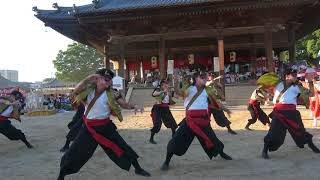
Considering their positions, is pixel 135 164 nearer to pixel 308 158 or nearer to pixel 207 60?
pixel 308 158

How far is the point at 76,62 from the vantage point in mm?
69750

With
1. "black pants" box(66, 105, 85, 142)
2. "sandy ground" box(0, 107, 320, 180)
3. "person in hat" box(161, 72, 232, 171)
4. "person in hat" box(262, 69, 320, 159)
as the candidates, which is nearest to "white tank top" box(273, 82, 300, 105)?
"person in hat" box(262, 69, 320, 159)

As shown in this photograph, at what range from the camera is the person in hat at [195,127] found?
7.88 m

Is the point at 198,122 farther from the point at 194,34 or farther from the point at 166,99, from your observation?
the point at 194,34

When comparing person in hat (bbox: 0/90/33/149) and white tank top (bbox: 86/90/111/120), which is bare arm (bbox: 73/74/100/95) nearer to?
white tank top (bbox: 86/90/111/120)

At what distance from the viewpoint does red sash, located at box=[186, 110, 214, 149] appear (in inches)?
312

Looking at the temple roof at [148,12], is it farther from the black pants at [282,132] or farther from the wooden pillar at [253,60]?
the black pants at [282,132]

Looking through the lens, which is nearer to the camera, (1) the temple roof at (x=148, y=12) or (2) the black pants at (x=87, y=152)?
(2) the black pants at (x=87, y=152)

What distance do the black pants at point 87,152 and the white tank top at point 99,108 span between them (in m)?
0.16

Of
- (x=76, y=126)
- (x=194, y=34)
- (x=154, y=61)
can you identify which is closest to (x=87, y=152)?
(x=76, y=126)

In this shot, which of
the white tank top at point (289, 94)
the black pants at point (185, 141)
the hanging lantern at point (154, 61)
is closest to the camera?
the black pants at point (185, 141)

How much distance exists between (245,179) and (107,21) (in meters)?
16.9

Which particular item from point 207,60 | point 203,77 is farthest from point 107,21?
point 203,77

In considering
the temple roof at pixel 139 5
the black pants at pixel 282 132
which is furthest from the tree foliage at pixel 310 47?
the black pants at pixel 282 132
